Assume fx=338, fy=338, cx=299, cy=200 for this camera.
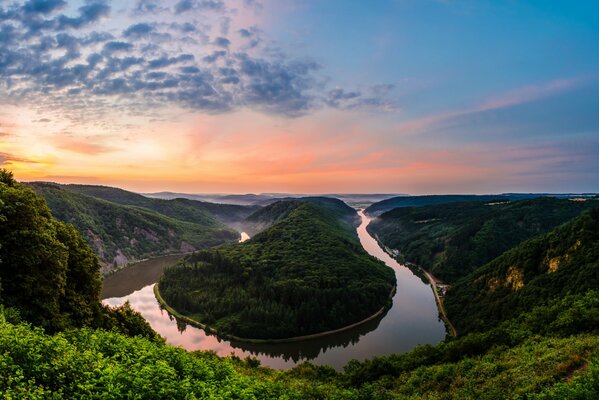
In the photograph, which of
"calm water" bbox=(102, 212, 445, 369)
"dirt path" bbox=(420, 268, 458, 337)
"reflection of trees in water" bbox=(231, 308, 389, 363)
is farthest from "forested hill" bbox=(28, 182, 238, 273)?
"dirt path" bbox=(420, 268, 458, 337)

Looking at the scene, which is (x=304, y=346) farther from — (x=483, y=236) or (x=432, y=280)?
(x=483, y=236)

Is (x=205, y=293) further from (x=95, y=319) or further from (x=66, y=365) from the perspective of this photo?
(x=66, y=365)

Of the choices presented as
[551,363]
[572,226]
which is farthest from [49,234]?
[572,226]

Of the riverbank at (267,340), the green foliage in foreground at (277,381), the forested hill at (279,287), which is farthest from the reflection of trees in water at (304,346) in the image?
the green foliage in foreground at (277,381)

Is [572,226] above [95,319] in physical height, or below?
above

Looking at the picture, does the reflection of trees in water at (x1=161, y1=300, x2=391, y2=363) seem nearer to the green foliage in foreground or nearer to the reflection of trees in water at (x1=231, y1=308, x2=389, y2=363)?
the reflection of trees in water at (x1=231, y1=308, x2=389, y2=363)
